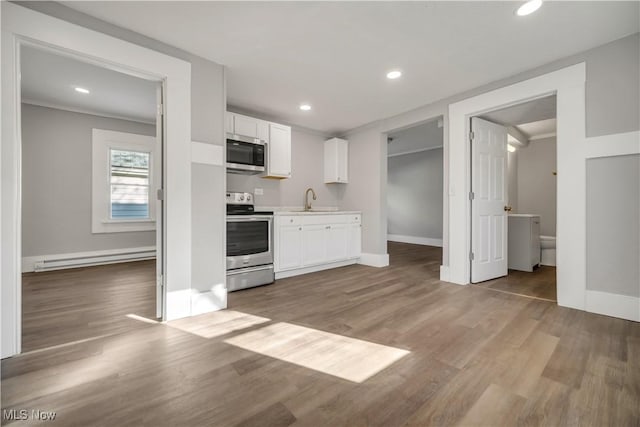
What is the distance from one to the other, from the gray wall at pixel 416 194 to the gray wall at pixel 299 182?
327 cm

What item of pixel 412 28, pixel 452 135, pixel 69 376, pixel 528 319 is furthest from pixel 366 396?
pixel 452 135

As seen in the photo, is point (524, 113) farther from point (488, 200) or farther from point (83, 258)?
point (83, 258)

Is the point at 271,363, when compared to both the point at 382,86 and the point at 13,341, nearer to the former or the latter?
the point at 13,341

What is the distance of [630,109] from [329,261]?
348 centimetres

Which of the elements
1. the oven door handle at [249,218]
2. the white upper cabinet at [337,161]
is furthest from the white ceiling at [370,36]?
the white upper cabinet at [337,161]

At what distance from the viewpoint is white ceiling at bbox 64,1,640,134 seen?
74.8 inches

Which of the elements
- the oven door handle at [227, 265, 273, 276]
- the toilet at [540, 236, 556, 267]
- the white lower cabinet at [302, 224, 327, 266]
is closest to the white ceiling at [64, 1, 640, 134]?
the white lower cabinet at [302, 224, 327, 266]

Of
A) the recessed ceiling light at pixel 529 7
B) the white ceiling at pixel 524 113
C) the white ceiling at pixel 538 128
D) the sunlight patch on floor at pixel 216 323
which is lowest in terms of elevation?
the sunlight patch on floor at pixel 216 323

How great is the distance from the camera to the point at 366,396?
4.30ft

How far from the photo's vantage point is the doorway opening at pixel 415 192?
22.7ft

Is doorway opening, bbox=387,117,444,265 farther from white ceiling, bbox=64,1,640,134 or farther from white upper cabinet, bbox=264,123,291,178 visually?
white ceiling, bbox=64,1,640,134

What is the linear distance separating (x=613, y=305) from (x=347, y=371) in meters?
2.47

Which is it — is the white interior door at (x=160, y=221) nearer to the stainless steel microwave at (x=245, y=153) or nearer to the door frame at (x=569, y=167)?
the stainless steel microwave at (x=245, y=153)

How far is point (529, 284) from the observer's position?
332 cm
